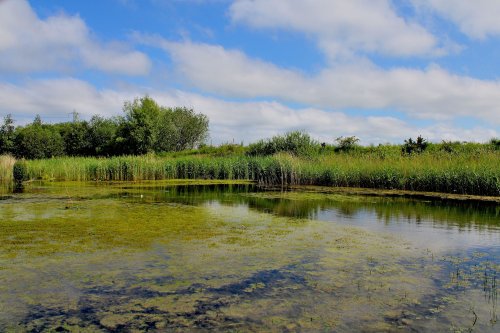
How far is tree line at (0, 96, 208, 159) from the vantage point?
143 ft

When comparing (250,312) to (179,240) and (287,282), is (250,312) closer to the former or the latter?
(287,282)

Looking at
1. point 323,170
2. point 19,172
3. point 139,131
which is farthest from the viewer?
point 139,131

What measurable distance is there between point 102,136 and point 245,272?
151 feet

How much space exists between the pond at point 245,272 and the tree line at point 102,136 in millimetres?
33396

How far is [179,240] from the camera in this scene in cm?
788

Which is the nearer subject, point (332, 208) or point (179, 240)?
point (179, 240)

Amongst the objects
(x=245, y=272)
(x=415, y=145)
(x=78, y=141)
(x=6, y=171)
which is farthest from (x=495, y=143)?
(x=78, y=141)

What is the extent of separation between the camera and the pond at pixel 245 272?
431cm

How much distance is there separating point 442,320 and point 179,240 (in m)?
4.80

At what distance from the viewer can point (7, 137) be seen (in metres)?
44.3

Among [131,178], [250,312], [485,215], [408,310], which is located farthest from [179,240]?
[131,178]

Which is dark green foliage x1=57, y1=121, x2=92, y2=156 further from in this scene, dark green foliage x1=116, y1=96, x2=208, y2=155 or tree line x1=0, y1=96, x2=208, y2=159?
dark green foliage x1=116, y1=96, x2=208, y2=155

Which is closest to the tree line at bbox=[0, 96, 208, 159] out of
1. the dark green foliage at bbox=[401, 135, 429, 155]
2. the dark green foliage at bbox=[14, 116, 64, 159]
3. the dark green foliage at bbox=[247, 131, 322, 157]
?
the dark green foliage at bbox=[14, 116, 64, 159]

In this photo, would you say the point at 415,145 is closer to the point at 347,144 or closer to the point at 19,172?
the point at 347,144
